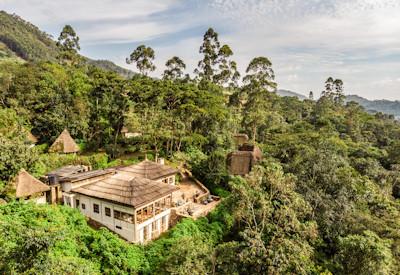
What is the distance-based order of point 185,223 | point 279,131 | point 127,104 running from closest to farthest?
point 185,223
point 127,104
point 279,131

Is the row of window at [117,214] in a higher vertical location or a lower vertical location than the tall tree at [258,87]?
lower

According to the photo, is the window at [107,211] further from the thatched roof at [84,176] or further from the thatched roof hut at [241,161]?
the thatched roof hut at [241,161]

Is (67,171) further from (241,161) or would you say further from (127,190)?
(241,161)

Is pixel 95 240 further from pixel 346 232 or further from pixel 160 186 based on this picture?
pixel 346 232

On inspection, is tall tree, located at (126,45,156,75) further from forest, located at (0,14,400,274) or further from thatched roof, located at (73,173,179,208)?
thatched roof, located at (73,173,179,208)

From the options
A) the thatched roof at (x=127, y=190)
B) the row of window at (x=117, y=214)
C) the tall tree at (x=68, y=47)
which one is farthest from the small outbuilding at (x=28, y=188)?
the tall tree at (x=68, y=47)

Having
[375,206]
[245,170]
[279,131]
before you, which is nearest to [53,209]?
[245,170]
